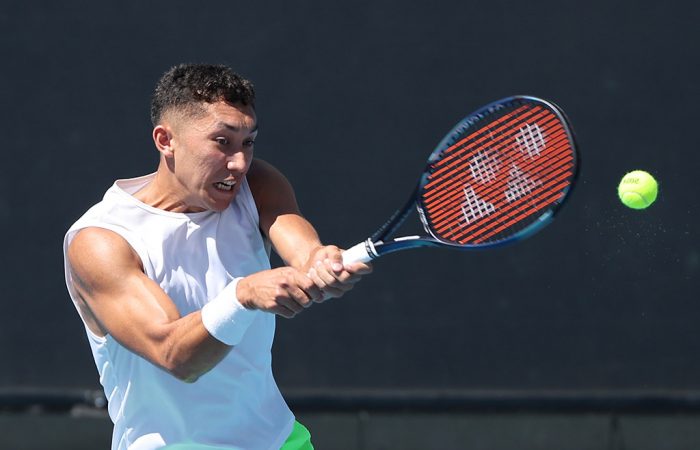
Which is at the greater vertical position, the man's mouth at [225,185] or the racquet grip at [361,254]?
the man's mouth at [225,185]

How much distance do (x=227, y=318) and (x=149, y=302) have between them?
0.81ft

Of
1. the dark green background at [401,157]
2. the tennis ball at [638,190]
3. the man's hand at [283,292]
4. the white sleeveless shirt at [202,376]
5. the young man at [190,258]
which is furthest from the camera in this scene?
the dark green background at [401,157]

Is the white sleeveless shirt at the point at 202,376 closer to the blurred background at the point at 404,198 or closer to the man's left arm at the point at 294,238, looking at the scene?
the man's left arm at the point at 294,238

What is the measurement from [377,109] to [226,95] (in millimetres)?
2513

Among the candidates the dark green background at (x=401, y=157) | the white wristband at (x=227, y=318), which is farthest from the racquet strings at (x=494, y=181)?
the dark green background at (x=401, y=157)

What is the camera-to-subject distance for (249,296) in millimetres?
3080

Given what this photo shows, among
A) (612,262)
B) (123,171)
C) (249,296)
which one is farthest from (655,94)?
(249,296)

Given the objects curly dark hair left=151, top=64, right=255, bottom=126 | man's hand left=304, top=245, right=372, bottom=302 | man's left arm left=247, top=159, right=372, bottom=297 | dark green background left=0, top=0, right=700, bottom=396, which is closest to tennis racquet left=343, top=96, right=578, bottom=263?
man's left arm left=247, top=159, right=372, bottom=297

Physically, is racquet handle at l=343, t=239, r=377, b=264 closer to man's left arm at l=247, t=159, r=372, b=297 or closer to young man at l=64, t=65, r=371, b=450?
man's left arm at l=247, t=159, r=372, b=297

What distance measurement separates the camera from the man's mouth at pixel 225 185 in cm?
346

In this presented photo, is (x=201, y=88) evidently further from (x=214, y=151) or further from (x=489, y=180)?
(x=489, y=180)

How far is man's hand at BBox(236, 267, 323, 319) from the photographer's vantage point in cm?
302

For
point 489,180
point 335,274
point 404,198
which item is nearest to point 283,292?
point 335,274

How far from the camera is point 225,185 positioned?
3473 millimetres
